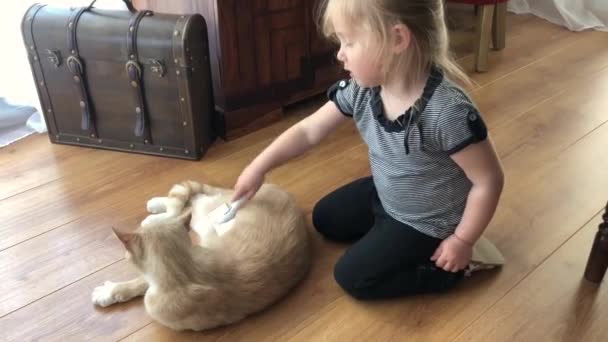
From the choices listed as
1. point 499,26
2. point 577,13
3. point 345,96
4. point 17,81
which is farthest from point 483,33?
point 17,81

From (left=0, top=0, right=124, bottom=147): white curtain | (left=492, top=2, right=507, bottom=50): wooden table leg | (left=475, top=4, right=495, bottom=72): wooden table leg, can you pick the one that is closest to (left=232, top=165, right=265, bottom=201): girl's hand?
(left=0, top=0, right=124, bottom=147): white curtain

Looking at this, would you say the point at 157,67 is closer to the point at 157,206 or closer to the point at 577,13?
the point at 157,206

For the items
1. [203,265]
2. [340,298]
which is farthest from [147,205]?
[340,298]

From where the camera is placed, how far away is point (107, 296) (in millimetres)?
1135

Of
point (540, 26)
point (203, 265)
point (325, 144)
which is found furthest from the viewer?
point (540, 26)

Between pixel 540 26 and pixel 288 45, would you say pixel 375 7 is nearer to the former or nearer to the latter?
pixel 288 45

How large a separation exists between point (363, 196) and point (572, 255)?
0.46 metres

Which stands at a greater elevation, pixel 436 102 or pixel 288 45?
pixel 436 102

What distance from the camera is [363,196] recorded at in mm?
1306

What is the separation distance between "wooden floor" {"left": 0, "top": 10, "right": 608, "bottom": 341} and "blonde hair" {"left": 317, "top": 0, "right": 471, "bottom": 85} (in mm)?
460

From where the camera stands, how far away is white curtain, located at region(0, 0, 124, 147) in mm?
1648

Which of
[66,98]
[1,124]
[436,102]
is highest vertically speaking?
[436,102]

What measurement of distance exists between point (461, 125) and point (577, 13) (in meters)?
2.00

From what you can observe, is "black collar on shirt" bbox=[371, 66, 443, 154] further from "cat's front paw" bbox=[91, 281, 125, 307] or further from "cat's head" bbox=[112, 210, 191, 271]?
"cat's front paw" bbox=[91, 281, 125, 307]
